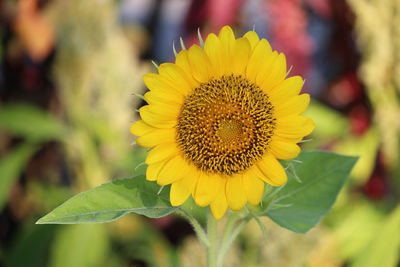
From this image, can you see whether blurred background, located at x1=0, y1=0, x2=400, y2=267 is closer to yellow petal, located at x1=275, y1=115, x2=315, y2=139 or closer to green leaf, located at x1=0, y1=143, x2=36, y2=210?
green leaf, located at x1=0, y1=143, x2=36, y2=210

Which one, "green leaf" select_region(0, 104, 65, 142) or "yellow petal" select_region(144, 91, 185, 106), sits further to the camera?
"green leaf" select_region(0, 104, 65, 142)

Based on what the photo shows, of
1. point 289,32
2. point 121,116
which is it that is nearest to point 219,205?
point 121,116

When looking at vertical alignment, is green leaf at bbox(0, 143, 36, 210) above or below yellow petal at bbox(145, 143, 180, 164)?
below

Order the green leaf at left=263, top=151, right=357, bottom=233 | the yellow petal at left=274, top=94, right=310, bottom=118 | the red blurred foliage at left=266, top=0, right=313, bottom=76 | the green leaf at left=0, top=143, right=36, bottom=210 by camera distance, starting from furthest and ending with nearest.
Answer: the red blurred foliage at left=266, top=0, right=313, bottom=76, the green leaf at left=0, top=143, right=36, bottom=210, the green leaf at left=263, top=151, right=357, bottom=233, the yellow petal at left=274, top=94, right=310, bottom=118

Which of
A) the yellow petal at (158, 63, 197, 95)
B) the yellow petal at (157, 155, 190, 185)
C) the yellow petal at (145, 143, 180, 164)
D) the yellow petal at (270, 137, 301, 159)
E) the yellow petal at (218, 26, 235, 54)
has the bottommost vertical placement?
the yellow petal at (270, 137, 301, 159)

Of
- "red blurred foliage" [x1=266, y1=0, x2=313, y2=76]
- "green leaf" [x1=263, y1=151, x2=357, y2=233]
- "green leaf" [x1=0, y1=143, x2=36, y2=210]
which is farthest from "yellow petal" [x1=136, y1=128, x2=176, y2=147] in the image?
"red blurred foliage" [x1=266, y1=0, x2=313, y2=76]

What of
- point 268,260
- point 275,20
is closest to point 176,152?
point 268,260

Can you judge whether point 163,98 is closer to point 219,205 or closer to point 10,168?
point 219,205
